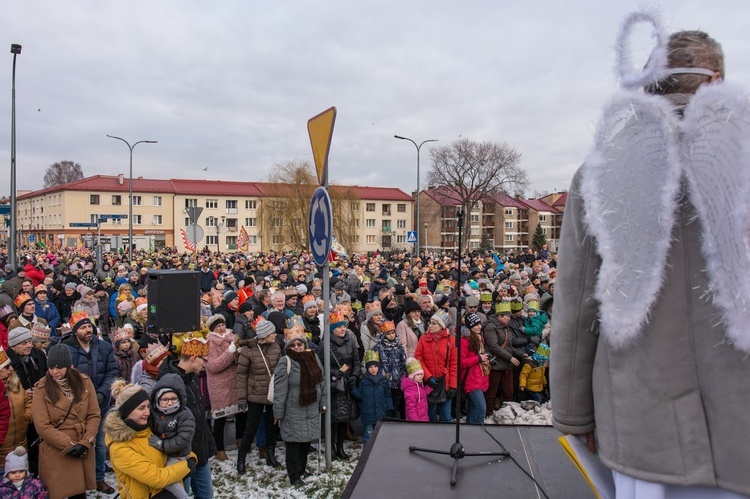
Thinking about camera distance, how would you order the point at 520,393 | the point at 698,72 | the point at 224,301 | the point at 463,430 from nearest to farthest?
the point at 698,72 < the point at 463,430 < the point at 520,393 < the point at 224,301

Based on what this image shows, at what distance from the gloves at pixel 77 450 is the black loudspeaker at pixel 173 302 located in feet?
3.87

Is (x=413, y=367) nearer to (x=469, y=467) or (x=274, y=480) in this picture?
(x=274, y=480)

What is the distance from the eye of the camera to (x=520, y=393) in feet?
28.1

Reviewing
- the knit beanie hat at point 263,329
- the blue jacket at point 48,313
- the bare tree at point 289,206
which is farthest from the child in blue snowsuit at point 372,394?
the bare tree at point 289,206

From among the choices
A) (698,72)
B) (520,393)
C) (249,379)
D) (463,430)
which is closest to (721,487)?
(698,72)

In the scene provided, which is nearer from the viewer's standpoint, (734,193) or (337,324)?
(734,193)

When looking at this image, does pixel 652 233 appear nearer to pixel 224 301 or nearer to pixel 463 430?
pixel 463 430

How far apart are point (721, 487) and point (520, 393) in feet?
24.7

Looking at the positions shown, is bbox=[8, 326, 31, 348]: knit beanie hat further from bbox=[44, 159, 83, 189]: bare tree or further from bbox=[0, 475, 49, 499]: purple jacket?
bbox=[44, 159, 83, 189]: bare tree

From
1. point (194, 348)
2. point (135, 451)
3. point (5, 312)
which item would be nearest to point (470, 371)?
point (194, 348)

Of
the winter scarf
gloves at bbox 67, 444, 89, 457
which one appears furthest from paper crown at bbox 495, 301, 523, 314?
gloves at bbox 67, 444, 89, 457

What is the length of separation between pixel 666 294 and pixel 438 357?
5748 mm

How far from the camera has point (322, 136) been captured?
5.12 metres

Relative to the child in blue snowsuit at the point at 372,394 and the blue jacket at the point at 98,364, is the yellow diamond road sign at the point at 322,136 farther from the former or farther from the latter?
the blue jacket at the point at 98,364
